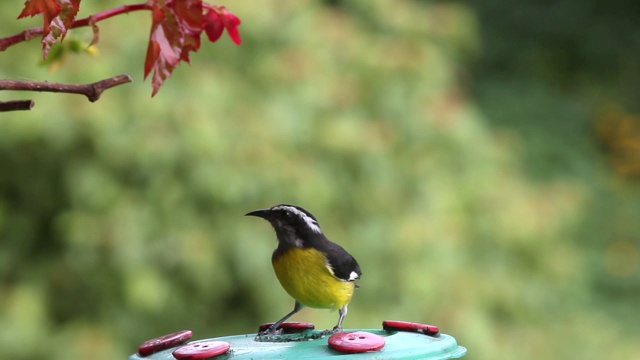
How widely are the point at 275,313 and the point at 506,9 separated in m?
7.99

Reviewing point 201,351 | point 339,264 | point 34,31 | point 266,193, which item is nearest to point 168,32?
point 34,31

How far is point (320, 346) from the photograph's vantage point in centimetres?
236

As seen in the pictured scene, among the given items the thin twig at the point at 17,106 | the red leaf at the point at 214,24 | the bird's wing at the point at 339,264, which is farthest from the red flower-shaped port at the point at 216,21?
the bird's wing at the point at 339,264

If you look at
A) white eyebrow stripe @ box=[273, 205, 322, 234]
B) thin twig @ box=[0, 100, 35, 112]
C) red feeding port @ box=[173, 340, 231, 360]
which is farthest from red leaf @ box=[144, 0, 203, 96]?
white eyebrow stripe @ box=[273, 205, 322, 234]

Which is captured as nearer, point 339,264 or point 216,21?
point 216,21

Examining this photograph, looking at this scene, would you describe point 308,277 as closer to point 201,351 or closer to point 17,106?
point 201,351

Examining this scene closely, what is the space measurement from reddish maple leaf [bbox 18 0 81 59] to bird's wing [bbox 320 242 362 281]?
3.68 ft

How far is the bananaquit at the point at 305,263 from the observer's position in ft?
8.54

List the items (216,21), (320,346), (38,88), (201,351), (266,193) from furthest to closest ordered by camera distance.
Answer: (266,193), (320,346), (201,351), (216,21), (38,88)

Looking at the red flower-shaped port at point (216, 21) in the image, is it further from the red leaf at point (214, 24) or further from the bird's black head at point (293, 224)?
the bird's black head at point (293, 224)

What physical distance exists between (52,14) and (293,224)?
110 cm

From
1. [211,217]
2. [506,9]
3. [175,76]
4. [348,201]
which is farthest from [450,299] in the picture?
[506,9]

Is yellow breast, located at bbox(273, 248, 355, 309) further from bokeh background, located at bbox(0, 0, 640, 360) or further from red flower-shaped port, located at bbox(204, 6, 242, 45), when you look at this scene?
bokeh background, located at bbox(0, 0, 640, 360)

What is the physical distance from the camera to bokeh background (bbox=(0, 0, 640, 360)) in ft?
17.8
